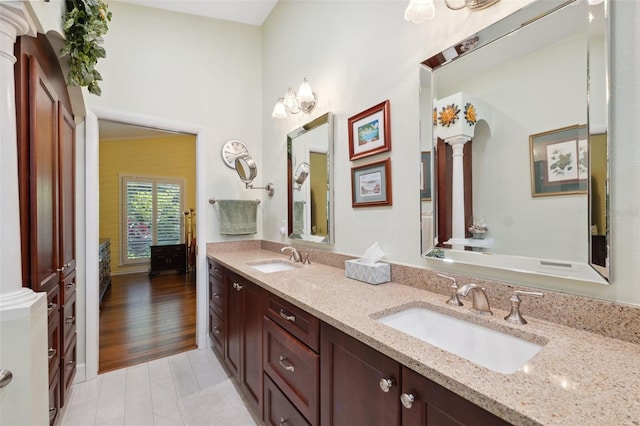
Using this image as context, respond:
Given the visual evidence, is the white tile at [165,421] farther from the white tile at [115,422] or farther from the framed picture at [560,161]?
the framed picture at [560,161]

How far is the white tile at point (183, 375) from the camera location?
2.03 m

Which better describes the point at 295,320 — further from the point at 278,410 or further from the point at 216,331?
the point at 216,331

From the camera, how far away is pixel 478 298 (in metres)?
1.04

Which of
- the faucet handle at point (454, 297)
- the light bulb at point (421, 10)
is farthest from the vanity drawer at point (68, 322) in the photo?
the light bulb at point (421, 10)

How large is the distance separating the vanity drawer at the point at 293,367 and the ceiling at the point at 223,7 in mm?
2832

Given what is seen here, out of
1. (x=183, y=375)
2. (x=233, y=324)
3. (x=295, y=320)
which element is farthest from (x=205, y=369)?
(x=295, y=320)

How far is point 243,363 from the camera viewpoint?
5.98 ft

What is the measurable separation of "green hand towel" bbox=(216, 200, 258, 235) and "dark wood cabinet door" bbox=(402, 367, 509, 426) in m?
2.25

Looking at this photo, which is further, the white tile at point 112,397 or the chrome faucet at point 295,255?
the chrome faucet at point 295,255

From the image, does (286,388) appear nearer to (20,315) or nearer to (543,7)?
(20,315)

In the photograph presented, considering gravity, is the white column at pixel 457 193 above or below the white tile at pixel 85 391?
above

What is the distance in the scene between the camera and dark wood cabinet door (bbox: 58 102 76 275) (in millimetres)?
1606

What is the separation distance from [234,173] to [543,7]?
2513 millimetres

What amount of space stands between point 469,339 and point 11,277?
60.9 inches
